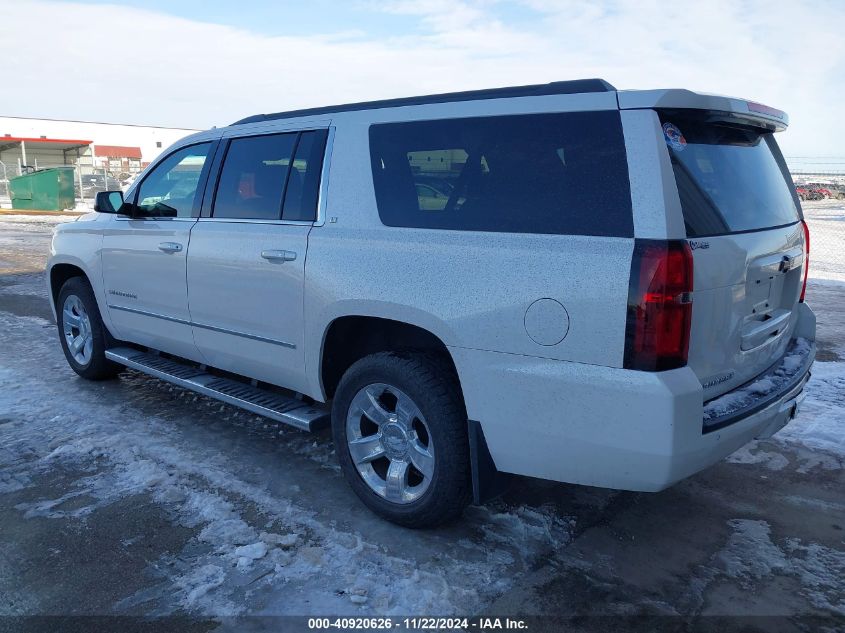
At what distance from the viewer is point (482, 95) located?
10.2 feet

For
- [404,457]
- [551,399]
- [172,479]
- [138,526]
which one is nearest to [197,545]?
[138,526]

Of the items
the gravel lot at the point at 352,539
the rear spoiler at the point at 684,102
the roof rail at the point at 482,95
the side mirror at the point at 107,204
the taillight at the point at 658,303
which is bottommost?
the gravel lot at the point at 352,539

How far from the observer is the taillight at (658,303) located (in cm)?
243

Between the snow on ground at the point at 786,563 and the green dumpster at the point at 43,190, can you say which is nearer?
the snow on ground at the point at 786,563

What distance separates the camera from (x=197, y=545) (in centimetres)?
313

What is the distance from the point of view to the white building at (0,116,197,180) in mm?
39812

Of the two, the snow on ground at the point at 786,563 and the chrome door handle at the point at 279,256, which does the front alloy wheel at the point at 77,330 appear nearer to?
the chrome door handle at the point at 279,256

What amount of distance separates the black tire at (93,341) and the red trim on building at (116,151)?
49.3 meters

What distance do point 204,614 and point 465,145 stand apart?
2257mm

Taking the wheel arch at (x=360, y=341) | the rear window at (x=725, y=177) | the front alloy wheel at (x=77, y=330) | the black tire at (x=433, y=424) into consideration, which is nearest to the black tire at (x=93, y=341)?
the front alloy wheel at (x=77, y=330)

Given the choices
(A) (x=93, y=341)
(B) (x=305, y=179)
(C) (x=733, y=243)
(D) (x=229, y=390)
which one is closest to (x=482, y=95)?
(B) (x=305, y=179)

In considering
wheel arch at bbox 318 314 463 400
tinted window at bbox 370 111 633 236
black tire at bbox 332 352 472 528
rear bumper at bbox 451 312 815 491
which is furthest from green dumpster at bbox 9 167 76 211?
rear bumper at bbox 451 312 815 491

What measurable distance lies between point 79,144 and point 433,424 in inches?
1687

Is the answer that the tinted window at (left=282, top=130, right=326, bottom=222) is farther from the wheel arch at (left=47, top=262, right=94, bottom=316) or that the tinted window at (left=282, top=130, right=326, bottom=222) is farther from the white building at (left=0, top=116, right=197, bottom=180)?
the white building at (left=0, top=116, right=197, bottom=180)
